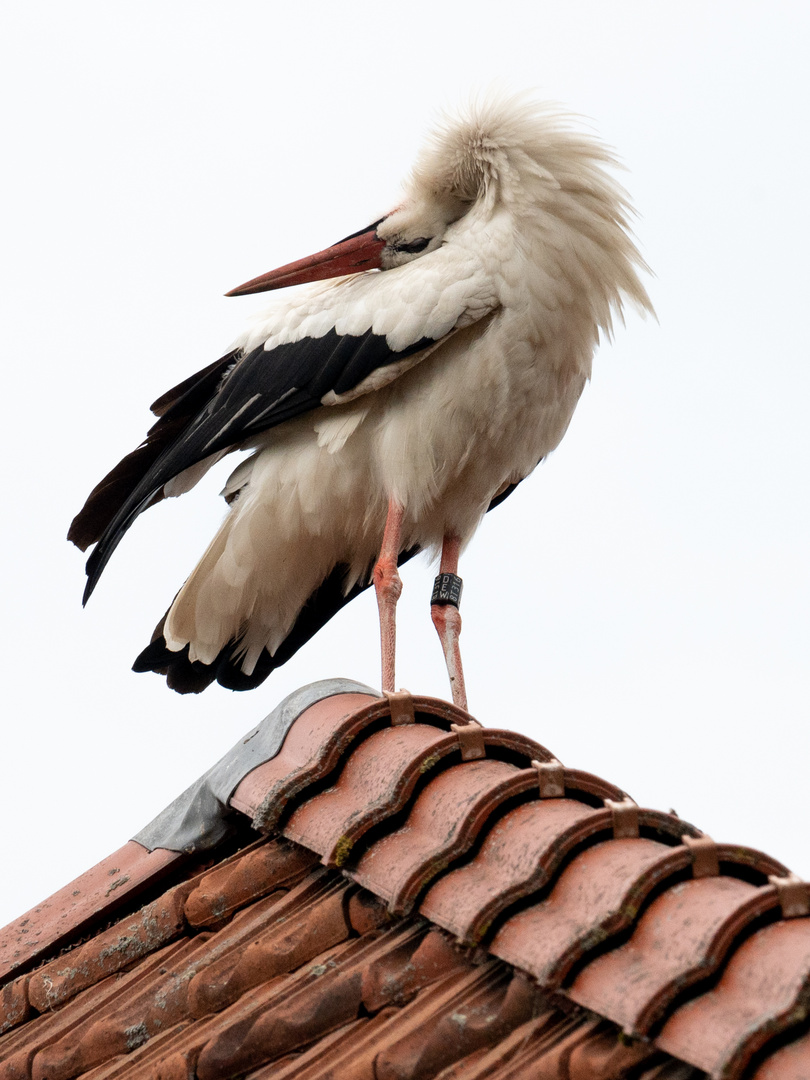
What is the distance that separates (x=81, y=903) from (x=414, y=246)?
263cm

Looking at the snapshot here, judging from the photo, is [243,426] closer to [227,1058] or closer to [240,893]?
[240,893]

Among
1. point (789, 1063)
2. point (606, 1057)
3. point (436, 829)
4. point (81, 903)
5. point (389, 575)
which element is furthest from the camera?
point (389, 575)

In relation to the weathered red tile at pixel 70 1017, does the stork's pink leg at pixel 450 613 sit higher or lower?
higher

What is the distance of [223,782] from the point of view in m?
2.91

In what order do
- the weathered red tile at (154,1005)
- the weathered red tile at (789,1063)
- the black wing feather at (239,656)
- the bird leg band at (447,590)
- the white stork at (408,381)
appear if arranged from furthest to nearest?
the black wing feather at (239,656) < the bird leg band at (447,590) < the white stork at (408,381) < the weathered red tile at (154,1005) < the weathered red tile at (789,1063)

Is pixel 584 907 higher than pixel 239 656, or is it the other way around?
pixel 239 656

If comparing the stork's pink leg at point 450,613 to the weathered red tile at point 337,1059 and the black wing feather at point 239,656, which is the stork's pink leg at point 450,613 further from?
the weathered red tile at point 337,1059

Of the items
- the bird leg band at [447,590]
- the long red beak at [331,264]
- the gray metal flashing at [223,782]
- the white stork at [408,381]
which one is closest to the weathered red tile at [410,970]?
the gray metal flashing at [223,782]

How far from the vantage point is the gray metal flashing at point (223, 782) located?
2.89m

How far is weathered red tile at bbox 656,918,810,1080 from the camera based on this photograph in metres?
1.46

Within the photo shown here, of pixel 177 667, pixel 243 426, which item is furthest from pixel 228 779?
pixel 177 667

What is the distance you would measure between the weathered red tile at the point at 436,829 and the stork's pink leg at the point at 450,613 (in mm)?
2380

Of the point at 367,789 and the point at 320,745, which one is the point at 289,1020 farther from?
the point at 320,745

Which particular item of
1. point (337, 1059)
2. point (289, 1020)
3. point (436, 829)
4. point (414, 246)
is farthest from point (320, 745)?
point (414, 246)
